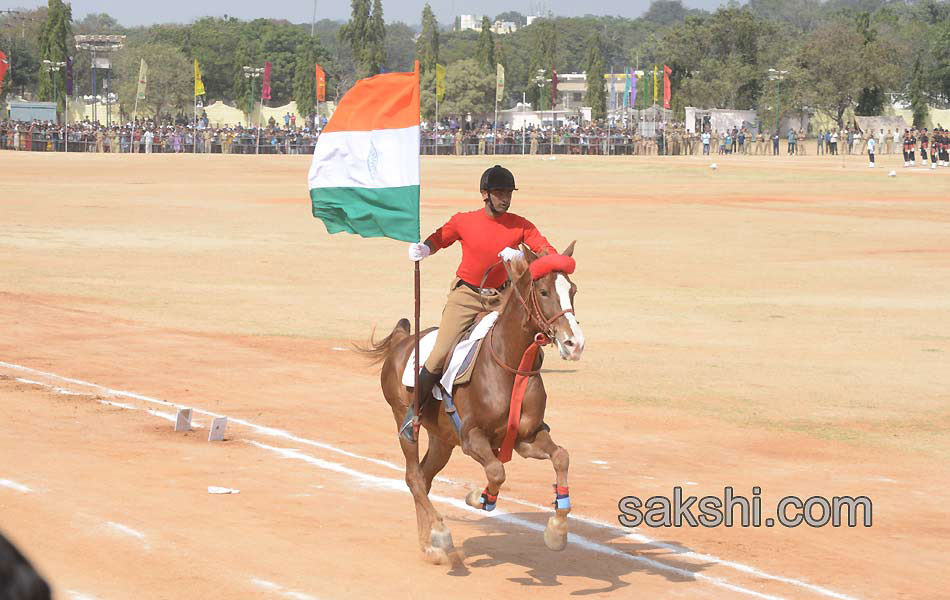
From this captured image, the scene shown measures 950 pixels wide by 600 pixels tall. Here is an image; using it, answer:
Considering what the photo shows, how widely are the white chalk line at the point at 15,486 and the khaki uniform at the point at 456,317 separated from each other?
3.81 meters

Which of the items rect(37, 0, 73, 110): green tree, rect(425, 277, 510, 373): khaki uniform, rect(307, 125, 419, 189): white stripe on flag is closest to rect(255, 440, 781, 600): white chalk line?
rect(425, 277, 510, 373): khaki uniform

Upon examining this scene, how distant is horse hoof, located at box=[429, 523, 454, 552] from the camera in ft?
29.7

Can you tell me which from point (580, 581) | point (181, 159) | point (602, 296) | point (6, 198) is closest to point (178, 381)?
point (580, 581)

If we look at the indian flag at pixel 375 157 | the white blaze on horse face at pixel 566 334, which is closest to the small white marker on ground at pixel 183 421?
the indian flag at pixel 375 157

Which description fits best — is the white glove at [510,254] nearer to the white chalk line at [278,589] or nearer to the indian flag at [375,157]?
the indian flag at [375,157]

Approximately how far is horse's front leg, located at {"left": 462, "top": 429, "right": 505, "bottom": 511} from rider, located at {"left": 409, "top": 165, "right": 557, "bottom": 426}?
2.54ft

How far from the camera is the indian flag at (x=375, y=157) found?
10.0 meters

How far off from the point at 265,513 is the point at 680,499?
11.4 ft

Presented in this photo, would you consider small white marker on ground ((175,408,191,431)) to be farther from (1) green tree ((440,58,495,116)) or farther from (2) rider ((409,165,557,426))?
(1) green tree ((440,58,495,116))

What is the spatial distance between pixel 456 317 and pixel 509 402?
996 millimetres

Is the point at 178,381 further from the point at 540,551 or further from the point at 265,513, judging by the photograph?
the point at 540,551

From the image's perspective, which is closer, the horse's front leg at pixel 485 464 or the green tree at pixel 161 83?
the horse's front leg at pixel 485 464

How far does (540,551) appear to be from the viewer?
32.0 ft

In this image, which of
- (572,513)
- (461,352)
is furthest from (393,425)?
(461,352)
